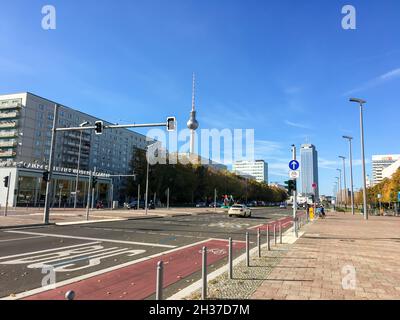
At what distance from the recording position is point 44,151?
9262 cm

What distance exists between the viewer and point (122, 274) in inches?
318

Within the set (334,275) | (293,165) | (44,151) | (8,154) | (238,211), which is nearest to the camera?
(334,275)

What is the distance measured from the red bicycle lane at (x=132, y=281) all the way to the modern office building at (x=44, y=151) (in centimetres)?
5010

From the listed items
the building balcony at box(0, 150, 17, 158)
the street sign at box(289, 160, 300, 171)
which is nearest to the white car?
the street sign at box(289, 160, 300, 171)

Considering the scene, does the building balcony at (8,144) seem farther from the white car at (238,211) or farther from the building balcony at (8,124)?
the white car at (238,211)

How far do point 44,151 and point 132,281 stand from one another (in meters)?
94.5

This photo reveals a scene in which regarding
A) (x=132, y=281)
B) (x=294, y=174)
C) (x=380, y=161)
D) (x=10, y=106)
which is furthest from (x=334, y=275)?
(x=380, y=161)

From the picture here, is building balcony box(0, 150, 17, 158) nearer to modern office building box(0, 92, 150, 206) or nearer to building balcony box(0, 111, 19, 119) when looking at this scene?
modern office building box(0, 92, 150, 206)

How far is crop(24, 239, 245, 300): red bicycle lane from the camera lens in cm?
626

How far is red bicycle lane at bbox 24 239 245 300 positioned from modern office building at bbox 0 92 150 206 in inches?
1973

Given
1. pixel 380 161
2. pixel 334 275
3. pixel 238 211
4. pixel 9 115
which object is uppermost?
pixel 380 161

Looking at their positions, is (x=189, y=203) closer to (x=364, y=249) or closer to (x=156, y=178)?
(x=156, y=178)

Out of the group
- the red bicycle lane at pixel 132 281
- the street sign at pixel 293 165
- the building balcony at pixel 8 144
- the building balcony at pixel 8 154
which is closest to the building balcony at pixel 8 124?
the building balcony at pixel 8 144

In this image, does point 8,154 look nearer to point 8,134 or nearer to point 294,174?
point 8,134
